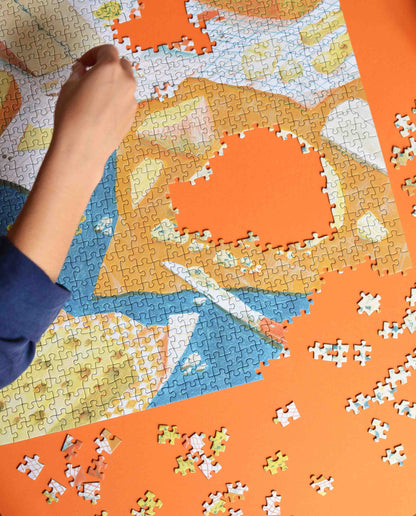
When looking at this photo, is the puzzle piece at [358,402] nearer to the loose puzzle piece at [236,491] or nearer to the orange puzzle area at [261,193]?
the loose puzzle piece at [236,491]

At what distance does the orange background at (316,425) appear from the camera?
158cm

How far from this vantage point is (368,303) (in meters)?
1.59

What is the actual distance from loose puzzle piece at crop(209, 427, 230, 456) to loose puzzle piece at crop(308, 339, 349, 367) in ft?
1.27

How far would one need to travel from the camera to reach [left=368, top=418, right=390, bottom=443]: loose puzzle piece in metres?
1.60

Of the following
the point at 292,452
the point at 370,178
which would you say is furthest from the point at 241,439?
the point at 370,178

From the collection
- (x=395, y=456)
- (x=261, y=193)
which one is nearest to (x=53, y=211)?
(x=261, y=193)

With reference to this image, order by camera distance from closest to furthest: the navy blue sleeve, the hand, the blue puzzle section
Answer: the navy blue sleeve
the hand
the blue puzzle section

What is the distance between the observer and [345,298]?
1.58m

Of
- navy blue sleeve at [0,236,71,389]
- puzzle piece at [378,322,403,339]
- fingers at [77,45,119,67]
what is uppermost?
fingers at [77,45,119,67]

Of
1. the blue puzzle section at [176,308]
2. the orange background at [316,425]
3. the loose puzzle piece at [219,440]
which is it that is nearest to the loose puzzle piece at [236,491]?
the orange background at [316,425]

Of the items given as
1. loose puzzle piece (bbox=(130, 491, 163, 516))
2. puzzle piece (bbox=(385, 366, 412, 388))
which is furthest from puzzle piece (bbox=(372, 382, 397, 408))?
loose puzzle piece (bbox=(130, 491, 163, 516))

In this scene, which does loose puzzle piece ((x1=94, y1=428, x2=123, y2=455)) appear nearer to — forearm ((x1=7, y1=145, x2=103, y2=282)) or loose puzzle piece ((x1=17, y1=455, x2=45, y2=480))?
loose puzzle piece ((x1=17, y1=455, x2=45, y2=480))

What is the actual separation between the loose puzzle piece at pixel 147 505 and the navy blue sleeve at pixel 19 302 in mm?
1030

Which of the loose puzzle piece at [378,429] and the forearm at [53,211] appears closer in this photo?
the forearm at [53,211]
